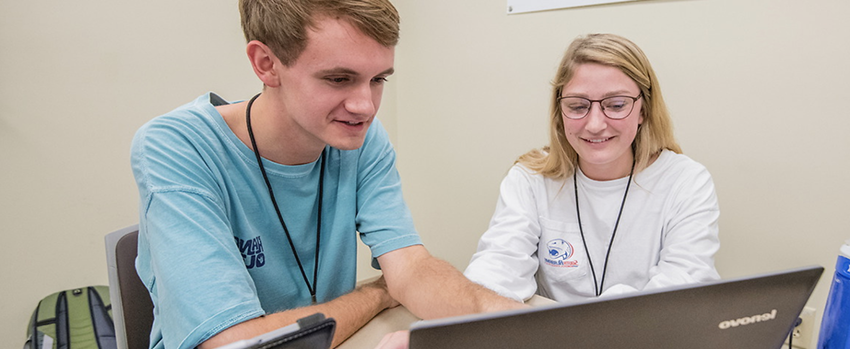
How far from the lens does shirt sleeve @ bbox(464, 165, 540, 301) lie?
1369 mm

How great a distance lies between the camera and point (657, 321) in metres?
0.57

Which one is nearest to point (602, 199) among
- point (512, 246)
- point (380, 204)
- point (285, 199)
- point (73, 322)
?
point (512, 246)

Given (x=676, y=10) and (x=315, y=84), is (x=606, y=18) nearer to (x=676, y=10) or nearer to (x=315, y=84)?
(x=676, y=10)

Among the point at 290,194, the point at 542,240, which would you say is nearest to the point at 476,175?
the point at 542,240

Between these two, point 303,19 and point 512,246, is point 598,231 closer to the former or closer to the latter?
point 512,246

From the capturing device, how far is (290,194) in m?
1.21

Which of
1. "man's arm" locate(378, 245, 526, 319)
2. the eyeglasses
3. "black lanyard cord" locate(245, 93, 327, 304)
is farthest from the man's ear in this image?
the eyeglasses

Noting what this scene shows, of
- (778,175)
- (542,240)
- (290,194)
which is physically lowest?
(542,240)

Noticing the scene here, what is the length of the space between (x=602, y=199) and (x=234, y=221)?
1.09 m

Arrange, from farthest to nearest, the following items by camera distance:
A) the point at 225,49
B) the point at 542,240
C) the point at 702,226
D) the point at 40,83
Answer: the point at 225,49 → the point at 40,83 → the point at 542,240 → the point at 702,226

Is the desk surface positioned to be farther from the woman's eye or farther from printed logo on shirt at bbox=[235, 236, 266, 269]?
the woman's eye

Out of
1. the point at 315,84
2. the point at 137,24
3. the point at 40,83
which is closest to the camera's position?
the point at 315,84

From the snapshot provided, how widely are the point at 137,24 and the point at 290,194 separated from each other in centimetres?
121

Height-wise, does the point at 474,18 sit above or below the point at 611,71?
above
